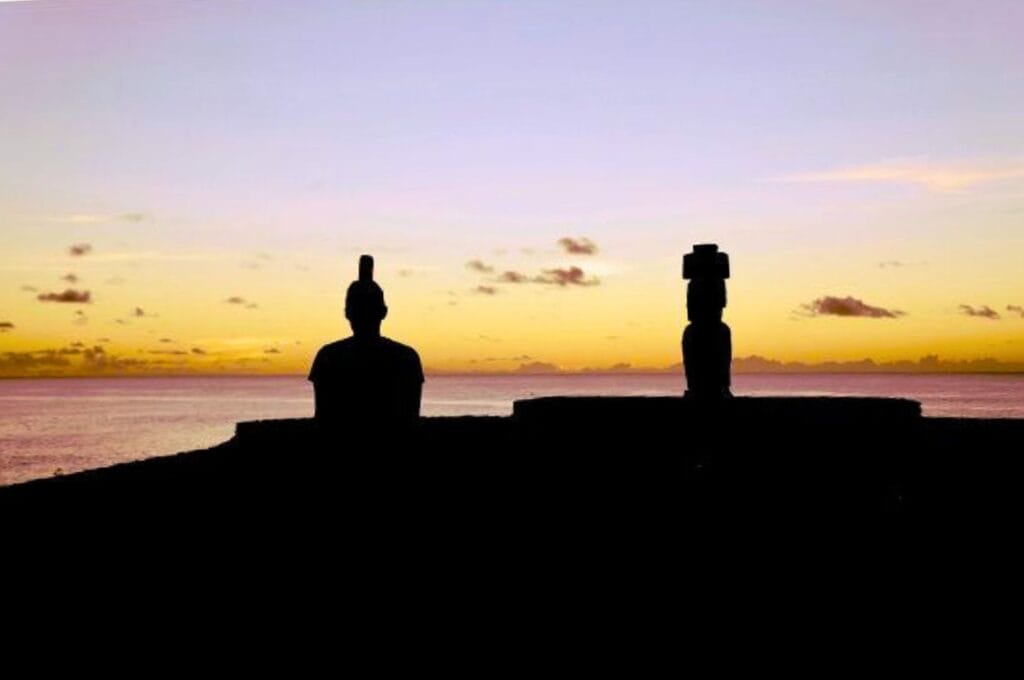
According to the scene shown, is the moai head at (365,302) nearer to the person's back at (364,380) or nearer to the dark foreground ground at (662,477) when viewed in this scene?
the person's back at (364,380)

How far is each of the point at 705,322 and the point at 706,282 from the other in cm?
49

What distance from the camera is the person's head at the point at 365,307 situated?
22.8 feet

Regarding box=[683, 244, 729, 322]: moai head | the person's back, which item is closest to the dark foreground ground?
the person's back

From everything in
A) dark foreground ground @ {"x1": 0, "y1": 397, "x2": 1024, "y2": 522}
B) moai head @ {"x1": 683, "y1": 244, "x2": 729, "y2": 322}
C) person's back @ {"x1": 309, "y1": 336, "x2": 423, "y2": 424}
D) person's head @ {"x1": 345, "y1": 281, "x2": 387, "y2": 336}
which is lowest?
dark foreground ground @ {"x1": 0, "y1": 397, "x2": 1024, "y2": 522}

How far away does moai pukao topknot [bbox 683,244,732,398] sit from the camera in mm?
12938

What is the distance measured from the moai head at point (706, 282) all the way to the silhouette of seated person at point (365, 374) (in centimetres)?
673

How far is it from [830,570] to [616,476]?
2.88m

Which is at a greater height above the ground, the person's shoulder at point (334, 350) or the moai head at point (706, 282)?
the moai head at point (706, 282)

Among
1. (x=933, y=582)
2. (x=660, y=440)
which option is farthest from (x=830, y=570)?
(x=660, y=440)

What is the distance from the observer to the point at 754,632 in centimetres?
658

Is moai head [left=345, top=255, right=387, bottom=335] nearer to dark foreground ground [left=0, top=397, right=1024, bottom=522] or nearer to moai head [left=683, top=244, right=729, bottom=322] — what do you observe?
dark foreground ground [left=0, top=397, right=1024, bottom=522]

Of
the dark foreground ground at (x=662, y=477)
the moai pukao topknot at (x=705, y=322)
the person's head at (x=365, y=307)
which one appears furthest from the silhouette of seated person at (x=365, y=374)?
the moai pukao topknot at (x=705, y=322)

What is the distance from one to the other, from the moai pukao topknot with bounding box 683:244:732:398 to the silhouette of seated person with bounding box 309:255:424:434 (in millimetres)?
6450

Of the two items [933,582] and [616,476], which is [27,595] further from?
[933,582]
